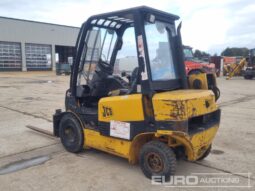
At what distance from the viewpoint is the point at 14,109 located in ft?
32.2

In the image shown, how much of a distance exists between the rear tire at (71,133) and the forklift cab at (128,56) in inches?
17.0

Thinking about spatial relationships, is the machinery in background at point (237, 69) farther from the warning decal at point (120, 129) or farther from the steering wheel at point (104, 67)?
the warning decal at point (120, 129)

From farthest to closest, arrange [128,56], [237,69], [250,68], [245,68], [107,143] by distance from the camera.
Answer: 1. [237,69]
2. [245,68]
3. [250,68]
4. [128,56]
5. [107,143]

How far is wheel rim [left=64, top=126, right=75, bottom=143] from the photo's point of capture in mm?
5268

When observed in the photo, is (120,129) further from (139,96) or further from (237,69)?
(237,69)

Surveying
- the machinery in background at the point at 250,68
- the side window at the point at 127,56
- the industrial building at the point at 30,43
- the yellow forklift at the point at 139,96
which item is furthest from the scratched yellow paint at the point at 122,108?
the industrial building at the point at 30,43

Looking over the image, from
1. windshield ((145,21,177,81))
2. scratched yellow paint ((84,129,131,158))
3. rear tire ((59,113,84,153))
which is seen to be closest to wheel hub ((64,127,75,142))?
rear tire ((59,113,84,153))

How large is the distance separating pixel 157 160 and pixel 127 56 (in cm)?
176

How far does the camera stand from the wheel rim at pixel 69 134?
5268mm

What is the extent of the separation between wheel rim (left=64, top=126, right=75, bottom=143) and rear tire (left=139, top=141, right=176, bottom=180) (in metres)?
1.59

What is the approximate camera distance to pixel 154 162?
405 cm

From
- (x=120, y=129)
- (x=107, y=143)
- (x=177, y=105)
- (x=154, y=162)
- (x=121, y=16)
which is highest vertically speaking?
(x=121, y=16)

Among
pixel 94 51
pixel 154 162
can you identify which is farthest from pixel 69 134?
pixel 154 162

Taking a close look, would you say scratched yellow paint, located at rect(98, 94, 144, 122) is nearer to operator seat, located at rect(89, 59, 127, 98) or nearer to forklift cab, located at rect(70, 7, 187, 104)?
forklift cab, located at rect(70, 7, 187, 104)
